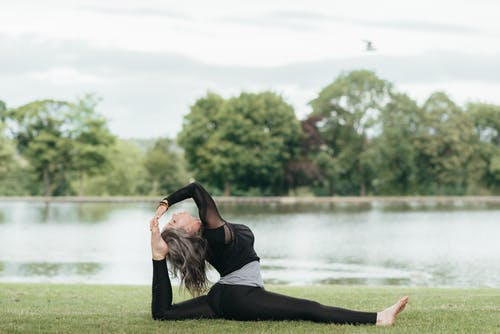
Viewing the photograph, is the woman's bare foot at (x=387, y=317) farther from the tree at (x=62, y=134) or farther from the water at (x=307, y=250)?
the tree at (x=62, y=134)

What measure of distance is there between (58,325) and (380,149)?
70.0 m

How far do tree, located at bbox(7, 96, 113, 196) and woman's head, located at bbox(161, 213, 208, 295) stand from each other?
6685cm

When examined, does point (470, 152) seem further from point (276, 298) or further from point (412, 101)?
point (276, 298)

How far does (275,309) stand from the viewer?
22.6 ft

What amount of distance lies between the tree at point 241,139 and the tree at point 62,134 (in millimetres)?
8496

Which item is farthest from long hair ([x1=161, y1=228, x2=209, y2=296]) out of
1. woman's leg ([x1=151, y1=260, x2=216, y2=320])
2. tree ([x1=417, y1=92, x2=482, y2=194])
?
tree ([x1=417, y1=92, x2=482, y2=194])

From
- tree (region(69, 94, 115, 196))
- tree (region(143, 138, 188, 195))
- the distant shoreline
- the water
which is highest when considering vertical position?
tree (region(69, 94, 115, 196))

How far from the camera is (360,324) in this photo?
674 cm

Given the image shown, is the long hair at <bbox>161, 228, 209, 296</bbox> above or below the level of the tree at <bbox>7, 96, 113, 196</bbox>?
below

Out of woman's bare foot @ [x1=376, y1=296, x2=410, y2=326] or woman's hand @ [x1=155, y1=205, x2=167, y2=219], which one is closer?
woman's bare foot @ [x1=376, y1=296, x2=410, y2=326]

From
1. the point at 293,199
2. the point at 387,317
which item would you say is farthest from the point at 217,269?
the point at 293,199

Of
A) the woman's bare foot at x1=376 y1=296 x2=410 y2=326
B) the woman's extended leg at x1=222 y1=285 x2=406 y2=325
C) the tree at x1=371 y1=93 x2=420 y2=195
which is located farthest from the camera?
the tree at x1=371 y1=93 x2=420 y2=195

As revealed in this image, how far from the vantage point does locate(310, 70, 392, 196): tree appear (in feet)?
253

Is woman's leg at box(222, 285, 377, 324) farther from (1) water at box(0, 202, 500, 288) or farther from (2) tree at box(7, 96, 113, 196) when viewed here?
(2) tree at box(7, 96, 113, 196)
